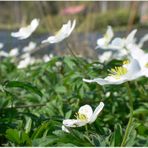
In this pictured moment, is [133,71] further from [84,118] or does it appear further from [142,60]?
[84,118]

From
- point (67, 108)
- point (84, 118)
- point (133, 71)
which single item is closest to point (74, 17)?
point (67, 108)

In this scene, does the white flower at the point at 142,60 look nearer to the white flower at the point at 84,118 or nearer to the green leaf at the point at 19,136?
the white flower at the point at 84,118

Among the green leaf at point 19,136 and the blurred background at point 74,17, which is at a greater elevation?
the blurred background at point 74,17

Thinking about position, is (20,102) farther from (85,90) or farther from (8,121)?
(8,121)

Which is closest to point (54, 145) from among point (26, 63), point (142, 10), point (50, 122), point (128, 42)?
point (50, 122)

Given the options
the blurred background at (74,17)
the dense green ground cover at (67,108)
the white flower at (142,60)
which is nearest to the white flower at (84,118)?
the dense green ground cover at (67,108)

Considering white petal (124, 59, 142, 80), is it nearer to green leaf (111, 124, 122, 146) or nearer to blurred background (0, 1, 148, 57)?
green leaf (111, 124, 122, 146)
